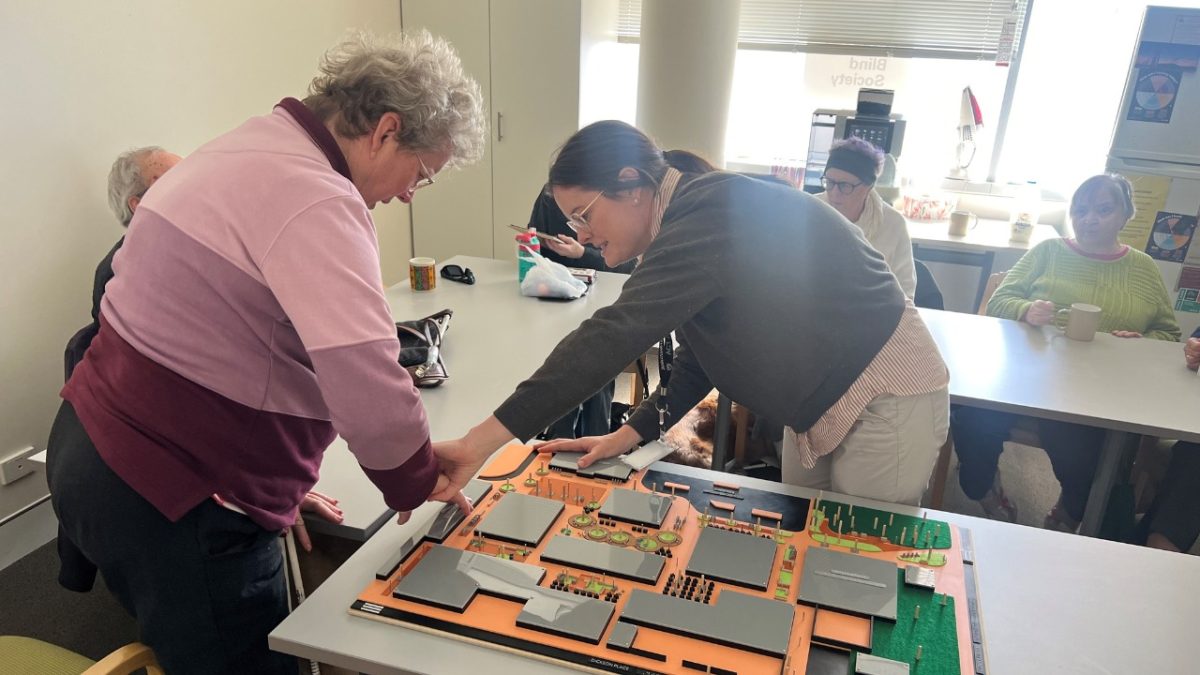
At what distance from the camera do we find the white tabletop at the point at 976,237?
387 cm

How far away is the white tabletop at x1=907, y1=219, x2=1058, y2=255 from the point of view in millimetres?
3871

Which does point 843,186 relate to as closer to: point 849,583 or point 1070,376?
point 1070,376

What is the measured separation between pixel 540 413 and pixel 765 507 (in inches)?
18.3

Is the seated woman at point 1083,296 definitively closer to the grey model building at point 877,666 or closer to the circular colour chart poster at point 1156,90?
the circular colour chart poster at point 1156,90

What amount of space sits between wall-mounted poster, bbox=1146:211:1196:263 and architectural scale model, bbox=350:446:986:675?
3.31 meters

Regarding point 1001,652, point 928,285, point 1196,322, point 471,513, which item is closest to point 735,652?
point 1001,652

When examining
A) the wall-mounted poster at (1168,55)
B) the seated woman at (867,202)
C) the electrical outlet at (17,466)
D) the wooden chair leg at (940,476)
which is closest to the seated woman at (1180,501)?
the wooden chair leg at (940,476)

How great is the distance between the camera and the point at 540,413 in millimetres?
1204

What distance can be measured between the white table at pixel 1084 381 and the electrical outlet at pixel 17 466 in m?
2.86

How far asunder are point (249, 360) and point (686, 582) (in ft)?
2.32

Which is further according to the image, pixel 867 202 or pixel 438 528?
pixel 867 202

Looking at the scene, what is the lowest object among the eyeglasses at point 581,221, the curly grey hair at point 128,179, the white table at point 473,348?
the white table at point 473,348

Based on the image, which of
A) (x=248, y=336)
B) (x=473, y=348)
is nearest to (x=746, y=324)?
(x=248, y=336)

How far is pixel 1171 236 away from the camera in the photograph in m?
3.72
